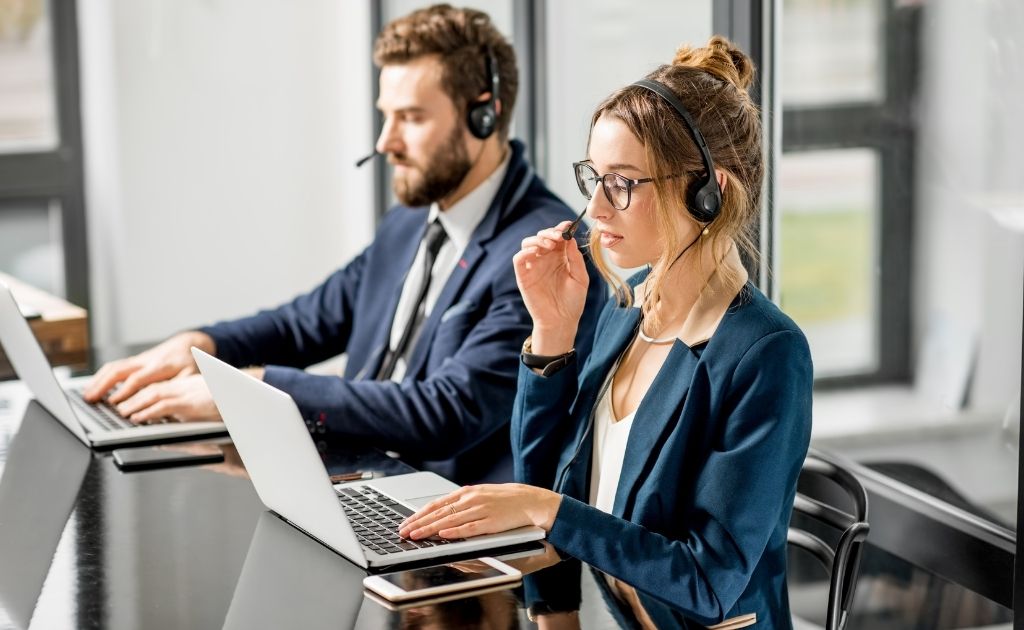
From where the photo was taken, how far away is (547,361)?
1630mm

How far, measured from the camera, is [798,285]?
2297 millimetres

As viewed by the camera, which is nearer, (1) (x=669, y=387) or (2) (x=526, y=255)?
(1) (x=669, y=387)

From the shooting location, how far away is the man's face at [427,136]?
2.25 meters

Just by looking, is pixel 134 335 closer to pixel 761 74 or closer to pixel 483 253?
pixel 483 253

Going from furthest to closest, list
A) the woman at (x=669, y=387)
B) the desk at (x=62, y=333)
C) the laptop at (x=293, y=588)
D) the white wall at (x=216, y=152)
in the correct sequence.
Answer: the white wall at (x=216, y=152)
the desk at (x=62, y=333)
the woman at (x=669, y=387)
the laptop at (x=293, y=588)

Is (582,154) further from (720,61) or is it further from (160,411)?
(720,61)

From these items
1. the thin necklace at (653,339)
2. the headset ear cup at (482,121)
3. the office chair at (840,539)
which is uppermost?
the headset ear cup at (482,121)

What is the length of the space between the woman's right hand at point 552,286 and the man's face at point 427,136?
64cm

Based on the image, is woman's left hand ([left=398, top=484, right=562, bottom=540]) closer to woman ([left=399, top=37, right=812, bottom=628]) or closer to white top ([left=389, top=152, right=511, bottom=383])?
woman ([left=399, top=37, right=812, bottom=628])

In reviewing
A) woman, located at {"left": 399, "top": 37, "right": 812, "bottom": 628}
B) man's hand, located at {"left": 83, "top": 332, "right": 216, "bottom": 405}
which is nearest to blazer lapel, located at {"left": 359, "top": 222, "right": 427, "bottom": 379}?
man's hand, located at {"left": 83, "top": 332, "right": 216, "bottom": 405}

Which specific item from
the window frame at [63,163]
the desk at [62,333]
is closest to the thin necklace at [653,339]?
the desk at [62,333]

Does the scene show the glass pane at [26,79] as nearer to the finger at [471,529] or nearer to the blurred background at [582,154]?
the blurred background at [582,154]

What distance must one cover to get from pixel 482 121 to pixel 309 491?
1013 millimetres

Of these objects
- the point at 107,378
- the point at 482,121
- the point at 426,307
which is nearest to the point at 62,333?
the point at 107,378
